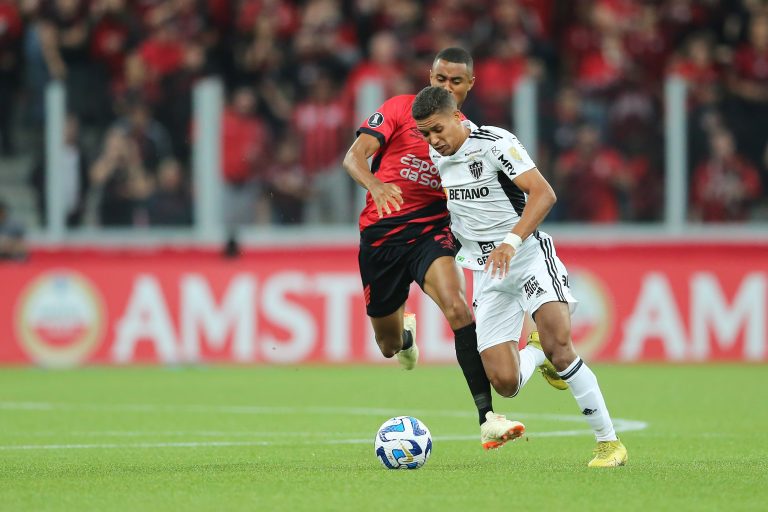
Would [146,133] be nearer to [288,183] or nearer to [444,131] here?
[288,183]

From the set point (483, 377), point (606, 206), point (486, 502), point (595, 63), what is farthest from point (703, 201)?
point (486, 502)

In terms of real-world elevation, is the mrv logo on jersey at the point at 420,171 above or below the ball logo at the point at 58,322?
above

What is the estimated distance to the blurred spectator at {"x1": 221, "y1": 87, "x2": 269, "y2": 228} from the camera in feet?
57.5

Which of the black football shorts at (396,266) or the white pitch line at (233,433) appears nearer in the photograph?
the black football shorts at (396,266)

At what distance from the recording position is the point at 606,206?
17125 mm

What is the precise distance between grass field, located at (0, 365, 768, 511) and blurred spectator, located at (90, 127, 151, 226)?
2.87 m

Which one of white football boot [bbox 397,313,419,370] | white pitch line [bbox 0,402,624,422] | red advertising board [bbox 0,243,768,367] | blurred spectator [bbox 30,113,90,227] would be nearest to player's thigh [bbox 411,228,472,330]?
white football boot [bbox 397,313,419,370]

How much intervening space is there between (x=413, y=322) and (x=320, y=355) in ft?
22.0

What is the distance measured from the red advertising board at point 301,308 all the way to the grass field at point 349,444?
80cm

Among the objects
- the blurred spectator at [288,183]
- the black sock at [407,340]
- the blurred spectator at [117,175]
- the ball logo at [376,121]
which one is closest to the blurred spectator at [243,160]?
the blurred spectator at [288,183]

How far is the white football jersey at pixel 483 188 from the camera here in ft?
25.9

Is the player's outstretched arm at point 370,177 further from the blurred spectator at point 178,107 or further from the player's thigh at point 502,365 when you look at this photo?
the blurred spectator at point 178,107

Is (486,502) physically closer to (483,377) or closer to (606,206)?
(483,377)

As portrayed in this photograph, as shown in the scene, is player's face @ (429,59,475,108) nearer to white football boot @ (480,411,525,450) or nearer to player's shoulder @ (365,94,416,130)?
player's shoulder @ (365,94,416,130)
